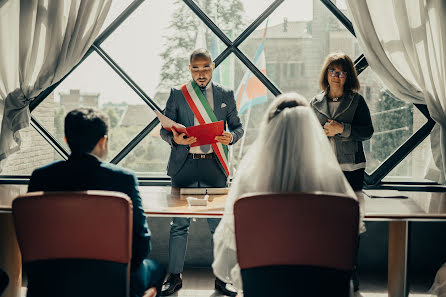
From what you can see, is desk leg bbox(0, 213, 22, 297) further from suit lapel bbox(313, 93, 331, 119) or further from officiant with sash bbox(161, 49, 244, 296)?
suit lapel bbox(313, 93, 331, 119)

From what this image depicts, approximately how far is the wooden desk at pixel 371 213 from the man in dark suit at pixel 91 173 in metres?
0.47

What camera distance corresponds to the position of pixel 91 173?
7.25 feet

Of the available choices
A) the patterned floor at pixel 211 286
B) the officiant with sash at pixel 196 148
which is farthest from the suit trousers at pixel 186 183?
the patterned floor at pixel 211 286

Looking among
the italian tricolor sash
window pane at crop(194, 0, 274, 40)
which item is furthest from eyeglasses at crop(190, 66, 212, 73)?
window pane at crop(194, 0, 274, 40)

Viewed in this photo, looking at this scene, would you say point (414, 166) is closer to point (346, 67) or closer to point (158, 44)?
point (346, 67)

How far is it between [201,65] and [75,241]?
1778mm

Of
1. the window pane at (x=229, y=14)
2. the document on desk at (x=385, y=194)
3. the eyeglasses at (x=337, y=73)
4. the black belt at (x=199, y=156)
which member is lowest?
the document on desk at (x=385, y=194)

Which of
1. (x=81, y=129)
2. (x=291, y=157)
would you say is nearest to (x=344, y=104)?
(x=291, y=157)

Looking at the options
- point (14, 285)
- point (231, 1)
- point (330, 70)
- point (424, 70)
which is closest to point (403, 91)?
point (424, 70)

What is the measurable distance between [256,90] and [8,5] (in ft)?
7.32

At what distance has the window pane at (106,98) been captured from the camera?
4.71m

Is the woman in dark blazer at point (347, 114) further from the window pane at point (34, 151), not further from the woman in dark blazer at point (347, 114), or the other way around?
the window pane at point (34, 151)

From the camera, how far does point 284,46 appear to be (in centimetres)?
463

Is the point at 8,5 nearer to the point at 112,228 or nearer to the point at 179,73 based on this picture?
the point at 179,73
